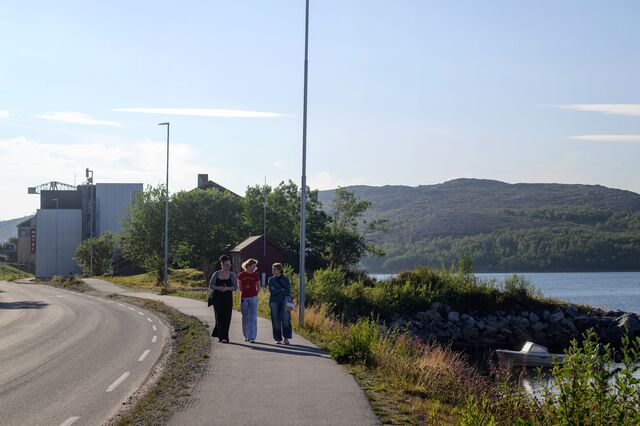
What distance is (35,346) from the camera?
69.6 feet

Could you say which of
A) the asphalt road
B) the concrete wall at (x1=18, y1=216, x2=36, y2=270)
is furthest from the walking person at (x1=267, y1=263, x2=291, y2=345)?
the concrete wall at (x1=18, y1=216, x2=36, y2=270)

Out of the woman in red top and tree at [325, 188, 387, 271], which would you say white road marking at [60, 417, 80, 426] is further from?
tree at [325, 188, 387, 271]

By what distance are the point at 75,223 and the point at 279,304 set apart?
103 m

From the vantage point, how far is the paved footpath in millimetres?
10648

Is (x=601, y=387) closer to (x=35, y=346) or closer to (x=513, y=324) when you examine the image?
(x=35, y=346)

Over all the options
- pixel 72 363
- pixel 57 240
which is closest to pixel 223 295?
pixel 72 363

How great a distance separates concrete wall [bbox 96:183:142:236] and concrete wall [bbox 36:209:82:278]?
311 cm

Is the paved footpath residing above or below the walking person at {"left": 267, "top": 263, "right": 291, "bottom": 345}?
below

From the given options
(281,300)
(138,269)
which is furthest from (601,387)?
(138,269)

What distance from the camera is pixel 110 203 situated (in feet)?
386

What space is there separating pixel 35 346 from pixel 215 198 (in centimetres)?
5258

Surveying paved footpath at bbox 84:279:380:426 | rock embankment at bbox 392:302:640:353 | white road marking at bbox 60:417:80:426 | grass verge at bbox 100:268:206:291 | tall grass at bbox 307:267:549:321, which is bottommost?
rock embankment at bbox 392:302:640:353

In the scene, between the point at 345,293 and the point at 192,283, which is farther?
the point at 192,283

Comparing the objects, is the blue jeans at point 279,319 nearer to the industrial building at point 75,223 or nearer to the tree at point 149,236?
the tree at point 149,236
